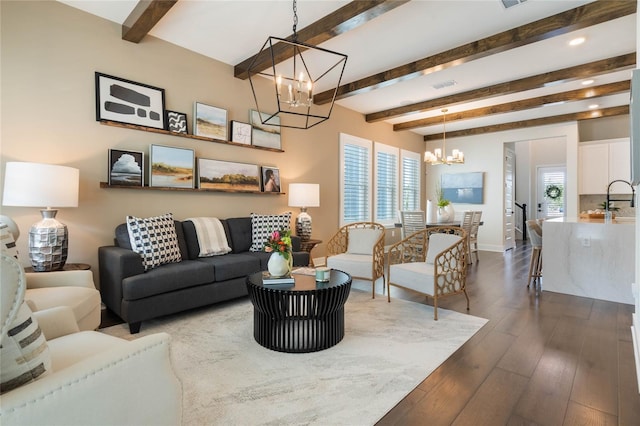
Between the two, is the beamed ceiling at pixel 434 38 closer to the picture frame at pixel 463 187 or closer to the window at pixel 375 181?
the window at pixel 375 181

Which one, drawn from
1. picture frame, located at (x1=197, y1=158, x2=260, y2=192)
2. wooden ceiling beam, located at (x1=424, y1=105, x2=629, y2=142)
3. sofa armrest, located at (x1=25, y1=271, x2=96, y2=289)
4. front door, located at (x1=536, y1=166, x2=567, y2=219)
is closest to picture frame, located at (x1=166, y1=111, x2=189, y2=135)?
picture frame, located at (x1=197, y1=158, x2=260, y2=192)

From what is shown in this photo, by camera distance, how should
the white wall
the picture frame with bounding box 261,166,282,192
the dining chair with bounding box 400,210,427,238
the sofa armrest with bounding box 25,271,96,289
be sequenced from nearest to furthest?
the sofa armrest with bounding box 25,271,96,289
the picture frame with bounding box 261,166,282,192
the dining chair with bounding box 400,210,427,238
the white wall

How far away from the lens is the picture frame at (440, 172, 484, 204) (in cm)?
761

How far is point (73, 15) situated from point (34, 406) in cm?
370

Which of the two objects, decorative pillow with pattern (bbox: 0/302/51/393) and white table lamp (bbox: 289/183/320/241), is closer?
decorative pillow with pattern (bbox: 0/302/51/393)

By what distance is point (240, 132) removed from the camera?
4.35 m

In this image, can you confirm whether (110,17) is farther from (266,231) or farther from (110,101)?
(266,231)

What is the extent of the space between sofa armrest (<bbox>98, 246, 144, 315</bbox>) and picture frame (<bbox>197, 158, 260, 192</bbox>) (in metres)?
1.39

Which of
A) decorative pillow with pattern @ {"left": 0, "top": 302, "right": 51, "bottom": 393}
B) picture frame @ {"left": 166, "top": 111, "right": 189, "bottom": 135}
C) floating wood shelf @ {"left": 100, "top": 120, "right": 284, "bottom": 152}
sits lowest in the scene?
decorative pillow with pattern @ {"left": 0, "top": 302, "right": 51, "bottom": 393}

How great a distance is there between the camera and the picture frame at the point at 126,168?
3264 mm

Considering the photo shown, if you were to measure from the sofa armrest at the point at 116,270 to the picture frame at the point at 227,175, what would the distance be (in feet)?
4.54

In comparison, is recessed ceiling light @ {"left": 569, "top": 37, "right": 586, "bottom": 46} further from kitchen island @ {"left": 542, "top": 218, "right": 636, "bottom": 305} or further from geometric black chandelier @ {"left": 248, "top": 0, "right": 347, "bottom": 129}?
geometric black chandelier @ {"left": 248, "top": 0, "right": 347, "bottom": 129}

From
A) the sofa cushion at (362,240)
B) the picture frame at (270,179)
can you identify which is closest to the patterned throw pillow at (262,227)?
the picture frame at (270,179)

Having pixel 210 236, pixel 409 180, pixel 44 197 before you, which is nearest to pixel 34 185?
pixel 44 197
